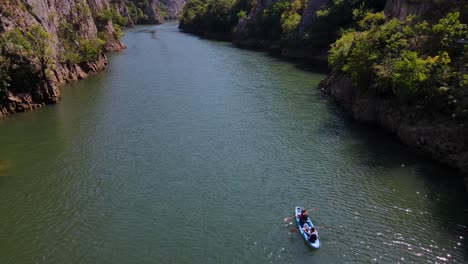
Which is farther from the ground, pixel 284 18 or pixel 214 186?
pixel 284 18

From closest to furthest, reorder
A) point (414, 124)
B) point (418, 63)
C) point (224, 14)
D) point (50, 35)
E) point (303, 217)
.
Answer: point (303, 217) < point (418, 63) < point (414, 124) < point (50, 35) < point (224, 14)

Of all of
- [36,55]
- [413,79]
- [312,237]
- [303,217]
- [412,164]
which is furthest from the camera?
[36,55]

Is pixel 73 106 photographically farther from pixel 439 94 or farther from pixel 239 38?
pixel 239 38

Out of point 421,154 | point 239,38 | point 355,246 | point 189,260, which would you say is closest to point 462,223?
point 355,246

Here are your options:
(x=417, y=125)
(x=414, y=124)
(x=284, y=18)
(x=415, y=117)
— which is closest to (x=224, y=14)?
(x=284, y=18)

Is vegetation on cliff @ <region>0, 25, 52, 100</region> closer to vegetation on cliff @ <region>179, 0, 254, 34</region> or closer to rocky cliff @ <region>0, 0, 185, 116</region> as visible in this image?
rocky cliff @ <region>0, 0, 185, 116</region>

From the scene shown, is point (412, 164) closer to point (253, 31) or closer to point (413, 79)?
point (413, 79)

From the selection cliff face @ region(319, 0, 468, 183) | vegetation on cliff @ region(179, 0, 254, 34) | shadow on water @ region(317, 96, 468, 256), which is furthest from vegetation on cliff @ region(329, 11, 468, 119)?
vegetation on cliff @ region(179, 0, 254, 34)

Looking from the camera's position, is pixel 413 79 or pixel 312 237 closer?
pixel 312 237
